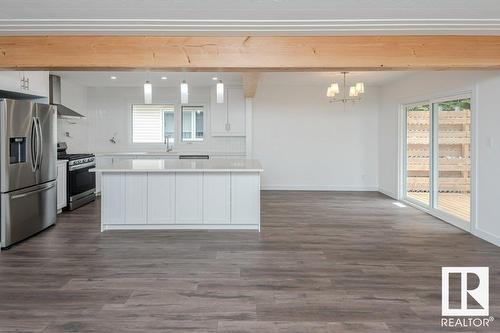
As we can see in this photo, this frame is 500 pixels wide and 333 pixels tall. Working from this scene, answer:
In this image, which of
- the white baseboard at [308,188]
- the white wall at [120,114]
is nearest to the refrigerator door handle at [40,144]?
the white wall at [120,114]

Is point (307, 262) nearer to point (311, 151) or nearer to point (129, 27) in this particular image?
point (129, 27)

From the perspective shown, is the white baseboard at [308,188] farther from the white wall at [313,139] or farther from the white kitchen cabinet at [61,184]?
the white kitchen cabinet at [61,184]

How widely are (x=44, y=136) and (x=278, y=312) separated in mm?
4050

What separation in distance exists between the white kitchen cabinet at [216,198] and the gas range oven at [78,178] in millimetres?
2798

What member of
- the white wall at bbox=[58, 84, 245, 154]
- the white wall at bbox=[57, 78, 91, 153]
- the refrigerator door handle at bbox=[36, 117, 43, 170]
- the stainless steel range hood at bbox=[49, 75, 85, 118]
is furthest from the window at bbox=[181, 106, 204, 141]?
the refrigerator door handle at bbox=[36, 117, 43, 170]

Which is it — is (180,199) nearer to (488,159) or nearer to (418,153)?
(488,159)

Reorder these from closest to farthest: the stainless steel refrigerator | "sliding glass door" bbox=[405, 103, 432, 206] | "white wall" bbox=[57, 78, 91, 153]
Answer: the stainless steel refrigerator → "sliding glass door" bbox=[405, 103, 432, 206] → "white wall" bbox=[57, 78, 91, 153]

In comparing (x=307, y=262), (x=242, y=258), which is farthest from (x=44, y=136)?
(x=307, y=262)

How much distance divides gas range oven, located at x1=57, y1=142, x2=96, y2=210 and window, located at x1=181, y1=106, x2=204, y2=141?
2.23 metres

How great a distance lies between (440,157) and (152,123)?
613 centimetres

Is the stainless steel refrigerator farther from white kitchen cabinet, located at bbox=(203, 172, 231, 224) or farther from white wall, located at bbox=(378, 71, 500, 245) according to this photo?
white wall, located at bbox=(378, 71, 500, 245)

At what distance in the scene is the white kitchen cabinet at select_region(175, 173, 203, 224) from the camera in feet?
16.1

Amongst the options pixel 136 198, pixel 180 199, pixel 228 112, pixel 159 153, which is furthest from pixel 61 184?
pixel 228 112

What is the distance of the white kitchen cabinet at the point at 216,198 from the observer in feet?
16.0
